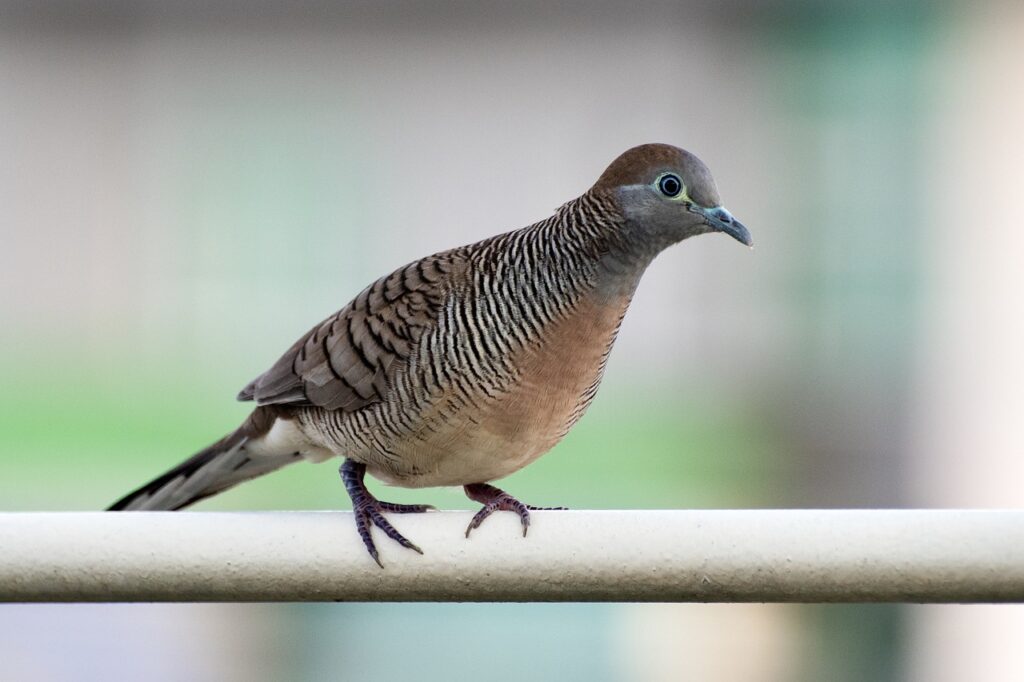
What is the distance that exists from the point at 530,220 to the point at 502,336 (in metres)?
3.12

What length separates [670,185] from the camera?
5.57 feet

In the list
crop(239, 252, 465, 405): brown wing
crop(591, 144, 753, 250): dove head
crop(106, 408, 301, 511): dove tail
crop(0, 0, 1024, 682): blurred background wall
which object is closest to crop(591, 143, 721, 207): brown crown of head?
crop(591, 144, 753, 250): dove head

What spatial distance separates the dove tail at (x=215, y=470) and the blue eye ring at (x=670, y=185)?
738 mm

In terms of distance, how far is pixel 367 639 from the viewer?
16.5 ft

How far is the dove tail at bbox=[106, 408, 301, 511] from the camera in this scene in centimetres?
203

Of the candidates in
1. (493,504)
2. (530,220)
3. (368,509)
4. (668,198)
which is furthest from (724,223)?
(530,220)

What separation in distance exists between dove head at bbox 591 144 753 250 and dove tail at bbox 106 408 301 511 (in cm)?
69

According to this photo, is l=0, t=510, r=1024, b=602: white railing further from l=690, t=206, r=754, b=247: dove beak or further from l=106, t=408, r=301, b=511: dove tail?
l=106, t=408, r=301, b=511: dove tail

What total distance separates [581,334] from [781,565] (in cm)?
52

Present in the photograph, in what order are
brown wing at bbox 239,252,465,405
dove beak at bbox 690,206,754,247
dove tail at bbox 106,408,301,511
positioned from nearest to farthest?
dove beak at bbox 690,206,754,247 < brown wing at bbox 239,252,465,405 < dove tail at bbox 106,408,301,511

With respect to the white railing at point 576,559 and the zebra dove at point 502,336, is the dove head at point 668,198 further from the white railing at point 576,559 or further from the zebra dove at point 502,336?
the white railing at point 576,559

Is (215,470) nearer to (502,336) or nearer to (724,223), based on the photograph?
(502,336)

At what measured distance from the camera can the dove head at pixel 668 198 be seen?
1686 millimetres

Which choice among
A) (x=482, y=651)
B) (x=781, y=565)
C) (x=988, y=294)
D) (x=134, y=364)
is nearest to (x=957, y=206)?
(x=988, y=294)
